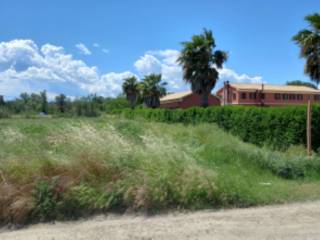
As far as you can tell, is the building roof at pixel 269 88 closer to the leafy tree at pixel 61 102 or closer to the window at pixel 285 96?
the window at pixel 285 96

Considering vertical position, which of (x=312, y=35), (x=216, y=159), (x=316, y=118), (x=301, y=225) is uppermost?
(x=312, y=35)

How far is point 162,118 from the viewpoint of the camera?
102 feet

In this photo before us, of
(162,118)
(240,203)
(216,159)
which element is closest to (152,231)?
(240,203)

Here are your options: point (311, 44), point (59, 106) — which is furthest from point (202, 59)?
point (59, 106)

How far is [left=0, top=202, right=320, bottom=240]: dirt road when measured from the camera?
14.0 feet

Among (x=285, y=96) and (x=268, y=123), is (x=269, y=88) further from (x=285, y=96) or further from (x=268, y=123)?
(x=268, y=123)

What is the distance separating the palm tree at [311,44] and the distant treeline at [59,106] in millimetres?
51407

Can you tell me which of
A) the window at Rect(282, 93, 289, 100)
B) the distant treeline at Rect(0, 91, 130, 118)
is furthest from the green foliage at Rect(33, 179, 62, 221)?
the distant treeline at Rect(0, 91, 130, 118)

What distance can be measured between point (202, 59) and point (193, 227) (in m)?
29.7

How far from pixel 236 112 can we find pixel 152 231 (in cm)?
1433

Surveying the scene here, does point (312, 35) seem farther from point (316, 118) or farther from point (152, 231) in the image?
point (152, 231)

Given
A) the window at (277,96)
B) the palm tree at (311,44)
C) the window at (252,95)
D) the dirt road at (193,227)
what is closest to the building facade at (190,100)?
the window at (252,95)

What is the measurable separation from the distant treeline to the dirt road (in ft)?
209

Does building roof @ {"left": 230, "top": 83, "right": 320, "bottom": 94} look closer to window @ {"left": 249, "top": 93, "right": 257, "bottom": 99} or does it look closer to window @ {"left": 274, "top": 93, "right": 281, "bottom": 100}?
window @ {"left": 274, "top": 93, "right": 281, "bottom": 100}
